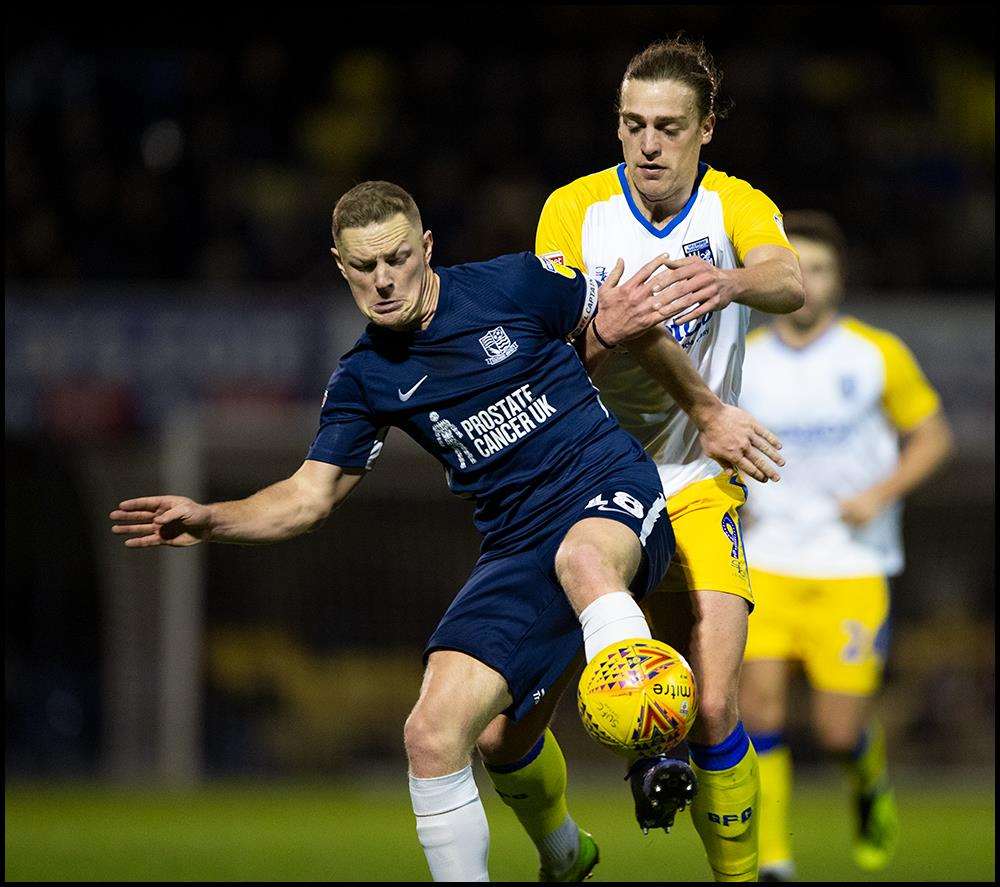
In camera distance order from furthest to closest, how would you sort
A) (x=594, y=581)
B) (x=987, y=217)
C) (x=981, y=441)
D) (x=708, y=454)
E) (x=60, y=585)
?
(x=987, y=217) < (x=60, y=585) < (x=981, y=441) < (x=708, y=454) < (x=594, y=581)

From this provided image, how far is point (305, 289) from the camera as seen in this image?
15.2 metres

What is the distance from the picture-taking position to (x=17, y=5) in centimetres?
1752

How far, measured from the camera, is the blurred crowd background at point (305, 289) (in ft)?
46.0

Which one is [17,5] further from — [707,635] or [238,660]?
[707,635]

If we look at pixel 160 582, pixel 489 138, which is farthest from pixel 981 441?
pixel 160 582

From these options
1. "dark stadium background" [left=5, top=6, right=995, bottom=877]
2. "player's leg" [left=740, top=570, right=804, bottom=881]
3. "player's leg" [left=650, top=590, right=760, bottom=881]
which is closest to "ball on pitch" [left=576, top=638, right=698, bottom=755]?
"player's leg" [left=650, top=590, right=760, bottom=881]

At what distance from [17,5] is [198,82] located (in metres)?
2.10

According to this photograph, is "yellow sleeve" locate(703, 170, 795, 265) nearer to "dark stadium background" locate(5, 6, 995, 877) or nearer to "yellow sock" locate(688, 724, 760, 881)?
"yellow sock" locate(688, 724, 760, 881)

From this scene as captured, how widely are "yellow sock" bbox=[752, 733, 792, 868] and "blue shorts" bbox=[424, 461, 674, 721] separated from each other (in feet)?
7.10

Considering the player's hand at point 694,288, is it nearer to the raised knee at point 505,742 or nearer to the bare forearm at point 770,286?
the bare forearm at point 770,286

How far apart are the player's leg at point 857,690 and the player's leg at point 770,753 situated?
374 millimetres

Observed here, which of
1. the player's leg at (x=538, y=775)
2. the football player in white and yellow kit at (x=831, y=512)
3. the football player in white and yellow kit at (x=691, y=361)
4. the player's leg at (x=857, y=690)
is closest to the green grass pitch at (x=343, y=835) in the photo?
the player's leg at (x=857, y=690)

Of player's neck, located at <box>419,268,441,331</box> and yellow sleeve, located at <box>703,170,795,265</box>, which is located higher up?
yellow sleeve, located at <box>703,170,795,265</box>

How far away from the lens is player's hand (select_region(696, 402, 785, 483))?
552 cm
